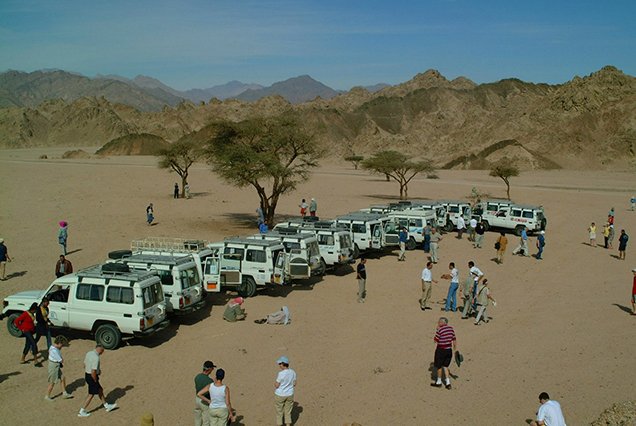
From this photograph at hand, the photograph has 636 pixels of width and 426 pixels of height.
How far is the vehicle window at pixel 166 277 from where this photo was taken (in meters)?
15.9

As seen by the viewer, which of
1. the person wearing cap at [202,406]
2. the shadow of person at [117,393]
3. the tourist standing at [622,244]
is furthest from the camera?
the tourist standing at [622,244]

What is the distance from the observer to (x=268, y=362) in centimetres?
1396

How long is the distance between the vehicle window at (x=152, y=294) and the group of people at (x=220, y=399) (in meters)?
4.41

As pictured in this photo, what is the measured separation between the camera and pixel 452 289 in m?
18.1

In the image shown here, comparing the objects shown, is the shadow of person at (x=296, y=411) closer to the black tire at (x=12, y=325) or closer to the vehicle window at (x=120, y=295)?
the vehicle window at (x=120, y=295)

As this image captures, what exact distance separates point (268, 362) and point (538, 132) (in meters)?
101

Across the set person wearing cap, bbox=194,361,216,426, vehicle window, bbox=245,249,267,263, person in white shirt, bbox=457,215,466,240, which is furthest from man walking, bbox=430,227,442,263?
person wearing cap, bbox=194,361,216,426

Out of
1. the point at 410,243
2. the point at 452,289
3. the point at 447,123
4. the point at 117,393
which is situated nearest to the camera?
the point at 117,393

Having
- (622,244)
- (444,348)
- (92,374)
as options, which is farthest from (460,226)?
(92,374)

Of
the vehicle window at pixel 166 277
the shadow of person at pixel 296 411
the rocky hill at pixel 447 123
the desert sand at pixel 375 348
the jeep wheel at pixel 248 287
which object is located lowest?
the shadow of person at pixel 296 411

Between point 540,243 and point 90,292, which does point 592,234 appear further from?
point 90,292

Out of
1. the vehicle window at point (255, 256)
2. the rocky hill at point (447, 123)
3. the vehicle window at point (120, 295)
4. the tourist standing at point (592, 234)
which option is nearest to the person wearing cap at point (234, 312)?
the vehicle window at point (255, 256)

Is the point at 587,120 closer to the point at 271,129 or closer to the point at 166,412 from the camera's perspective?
the point at 271,129

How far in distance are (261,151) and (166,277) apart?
764 inches
